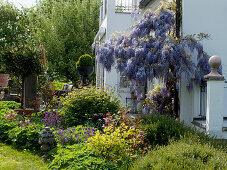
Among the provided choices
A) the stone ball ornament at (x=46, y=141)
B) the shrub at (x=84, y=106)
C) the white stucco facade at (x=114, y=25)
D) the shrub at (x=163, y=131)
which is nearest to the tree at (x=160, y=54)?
the shrub at (x=84, y=106)

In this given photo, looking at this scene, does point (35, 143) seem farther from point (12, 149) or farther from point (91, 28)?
point (91, 28)

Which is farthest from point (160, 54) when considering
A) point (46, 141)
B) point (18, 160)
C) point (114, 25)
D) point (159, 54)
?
point (114, 25)

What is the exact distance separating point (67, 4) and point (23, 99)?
14507 millimetres

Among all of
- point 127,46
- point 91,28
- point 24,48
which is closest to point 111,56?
point 127,46

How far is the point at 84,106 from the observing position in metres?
7.37

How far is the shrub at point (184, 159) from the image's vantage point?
3525 mm

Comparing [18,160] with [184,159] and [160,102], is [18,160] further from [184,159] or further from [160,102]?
[160,102]

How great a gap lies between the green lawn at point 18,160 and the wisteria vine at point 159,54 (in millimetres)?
3557

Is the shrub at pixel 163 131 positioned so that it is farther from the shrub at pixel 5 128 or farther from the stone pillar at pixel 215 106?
the shrub at pixel 5 128

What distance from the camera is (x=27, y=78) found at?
403 inches

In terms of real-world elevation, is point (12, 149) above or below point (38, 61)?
below

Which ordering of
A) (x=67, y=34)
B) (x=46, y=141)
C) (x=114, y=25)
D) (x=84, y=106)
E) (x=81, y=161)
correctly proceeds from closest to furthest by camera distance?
(x=81, y=161) < (x=46, y=141) < (x=84, y=106) < (x=114, y=25) < (x=67, y=34)

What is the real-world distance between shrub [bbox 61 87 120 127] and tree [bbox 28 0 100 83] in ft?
43.7

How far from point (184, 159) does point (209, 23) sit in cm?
520
